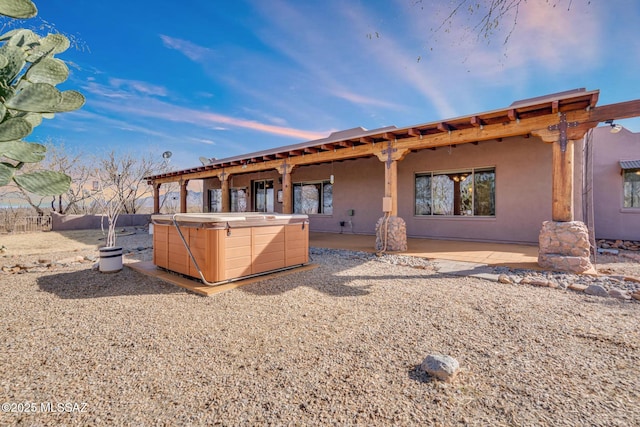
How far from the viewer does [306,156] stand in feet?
26.8

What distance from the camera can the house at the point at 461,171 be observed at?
4602 millimetres

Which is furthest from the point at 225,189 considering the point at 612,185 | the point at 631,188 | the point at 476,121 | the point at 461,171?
the point at 631,188

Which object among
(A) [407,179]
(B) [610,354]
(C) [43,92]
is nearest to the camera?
(C) [43,92]

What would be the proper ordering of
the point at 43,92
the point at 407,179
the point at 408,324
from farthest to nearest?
the point at 407,179, the point at 408,324, the point at 43,92

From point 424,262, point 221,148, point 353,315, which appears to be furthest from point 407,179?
point 221,148

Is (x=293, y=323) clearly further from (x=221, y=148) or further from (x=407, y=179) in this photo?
(x=221, y=148)

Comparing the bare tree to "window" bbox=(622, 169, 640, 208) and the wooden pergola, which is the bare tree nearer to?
the wooden pergola

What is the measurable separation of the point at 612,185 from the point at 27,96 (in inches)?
419

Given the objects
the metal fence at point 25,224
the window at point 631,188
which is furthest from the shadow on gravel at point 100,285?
the window at point 631,188

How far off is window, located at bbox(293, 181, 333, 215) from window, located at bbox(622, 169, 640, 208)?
26.6 feet

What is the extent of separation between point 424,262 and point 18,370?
5269mm

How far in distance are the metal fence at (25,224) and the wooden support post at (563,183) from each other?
15.9 metres

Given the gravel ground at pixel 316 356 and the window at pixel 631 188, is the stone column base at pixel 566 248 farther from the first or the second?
the window at pixel 631 188

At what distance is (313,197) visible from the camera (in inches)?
447
